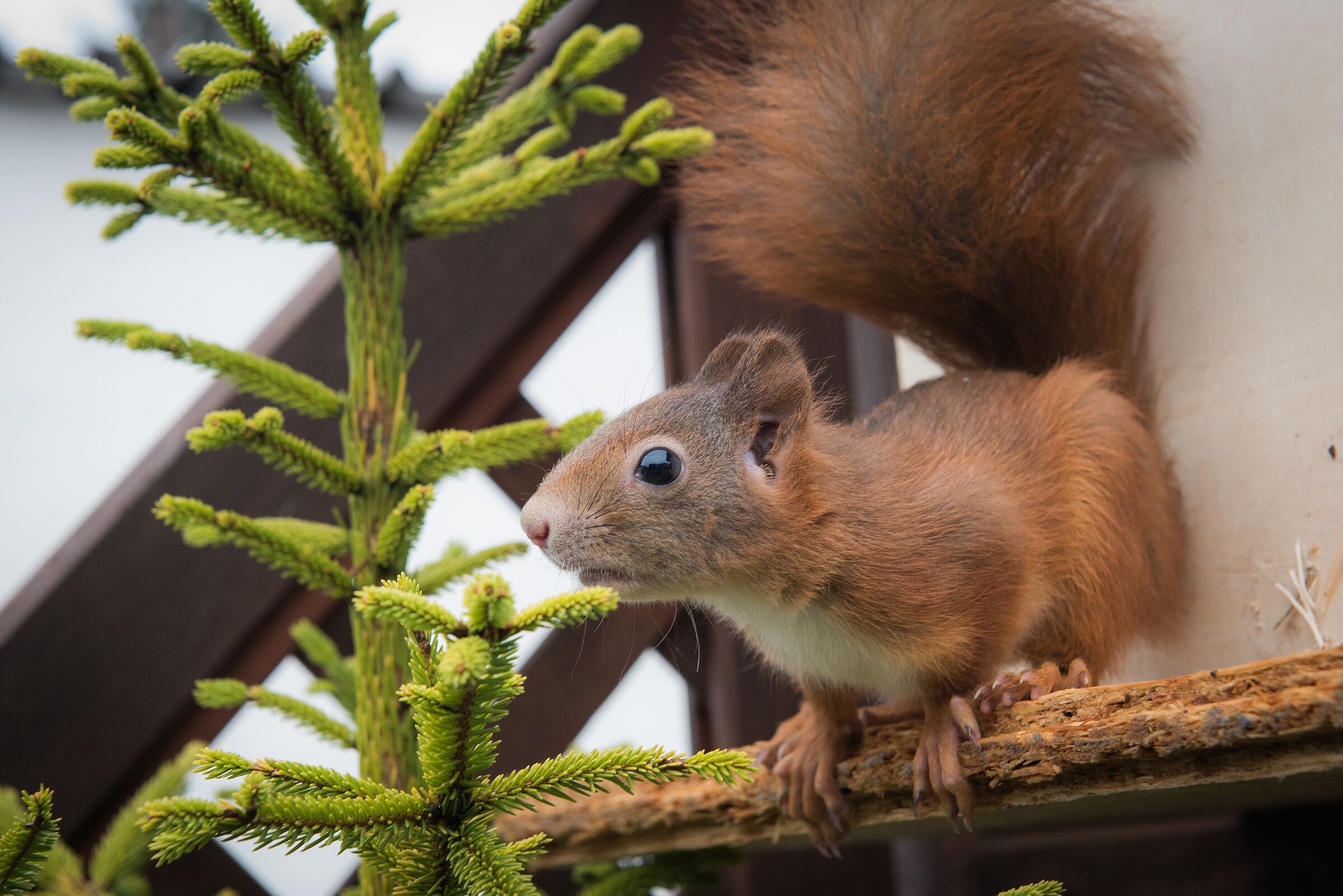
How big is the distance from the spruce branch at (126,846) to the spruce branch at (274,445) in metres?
0.42

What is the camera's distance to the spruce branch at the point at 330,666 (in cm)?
133

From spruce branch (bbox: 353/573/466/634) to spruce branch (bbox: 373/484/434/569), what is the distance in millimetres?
371

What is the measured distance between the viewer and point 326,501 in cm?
163

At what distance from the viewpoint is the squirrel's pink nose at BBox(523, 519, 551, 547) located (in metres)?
0.96

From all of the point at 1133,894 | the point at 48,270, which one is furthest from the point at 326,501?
the point at 1133,894

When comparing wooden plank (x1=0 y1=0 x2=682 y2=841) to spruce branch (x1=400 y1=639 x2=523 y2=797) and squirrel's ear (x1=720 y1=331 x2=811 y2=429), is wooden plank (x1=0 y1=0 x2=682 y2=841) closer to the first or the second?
squirrel's ear (x1=720 y1=331 x2=811 y2=429)

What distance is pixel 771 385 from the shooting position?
108 cm

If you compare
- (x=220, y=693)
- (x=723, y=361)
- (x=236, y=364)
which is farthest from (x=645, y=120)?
(x=220, y=693)

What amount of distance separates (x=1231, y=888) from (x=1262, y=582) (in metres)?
0.77

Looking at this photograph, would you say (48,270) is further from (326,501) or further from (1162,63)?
(1162,63)

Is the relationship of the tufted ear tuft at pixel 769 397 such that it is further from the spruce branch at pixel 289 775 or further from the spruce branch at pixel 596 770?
the spruce branch at pixel 289 775

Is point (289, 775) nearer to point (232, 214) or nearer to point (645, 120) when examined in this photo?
point (232, 214)

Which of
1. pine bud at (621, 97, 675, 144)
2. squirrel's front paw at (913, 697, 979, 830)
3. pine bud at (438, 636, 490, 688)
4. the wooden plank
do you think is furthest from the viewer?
the wooden plank

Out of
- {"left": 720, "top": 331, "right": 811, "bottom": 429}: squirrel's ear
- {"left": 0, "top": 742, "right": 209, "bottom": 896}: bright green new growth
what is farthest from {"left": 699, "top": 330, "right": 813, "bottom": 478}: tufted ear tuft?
{"left": 0, "top": 742, "right": 209, "bottom": 896}: bright green new growth
